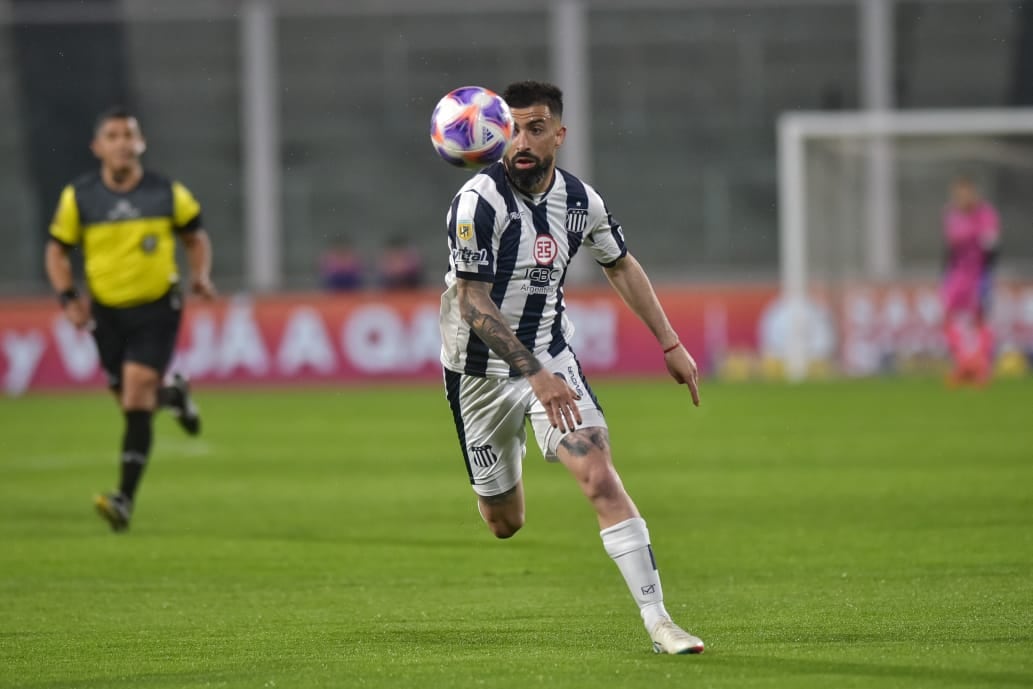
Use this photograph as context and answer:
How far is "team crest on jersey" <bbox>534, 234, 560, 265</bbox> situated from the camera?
699 cm

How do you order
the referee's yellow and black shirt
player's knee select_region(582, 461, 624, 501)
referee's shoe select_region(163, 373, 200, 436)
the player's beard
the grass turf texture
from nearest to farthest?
the grass turf texture → player's knee select_region(582, 461, 624, 501) → the player's beard → the referee's yellow and black shirt → referee's shoe select_region(163, 373, 200, 436)

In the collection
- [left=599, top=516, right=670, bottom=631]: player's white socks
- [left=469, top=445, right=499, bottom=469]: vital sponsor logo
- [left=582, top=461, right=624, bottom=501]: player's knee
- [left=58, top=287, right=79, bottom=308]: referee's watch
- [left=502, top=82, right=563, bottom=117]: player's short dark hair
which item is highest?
[left=502, top=82, right=563, bottom=117]: player's short dark hair

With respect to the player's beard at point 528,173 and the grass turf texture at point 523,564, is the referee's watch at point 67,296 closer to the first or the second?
the grass turf texture at point 523,564

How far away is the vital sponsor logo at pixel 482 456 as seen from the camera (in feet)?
24.7

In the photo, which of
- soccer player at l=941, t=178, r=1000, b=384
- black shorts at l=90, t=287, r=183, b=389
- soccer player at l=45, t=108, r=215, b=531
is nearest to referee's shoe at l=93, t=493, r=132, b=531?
soccer player at l=45, t=108, r=215, b=531

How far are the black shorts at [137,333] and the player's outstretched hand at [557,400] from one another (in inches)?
204

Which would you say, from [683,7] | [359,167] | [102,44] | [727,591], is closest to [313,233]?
[359,167]

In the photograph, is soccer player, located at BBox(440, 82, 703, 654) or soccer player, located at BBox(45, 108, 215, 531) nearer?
soccer player, located at BBox(440, 82, 703, 654)

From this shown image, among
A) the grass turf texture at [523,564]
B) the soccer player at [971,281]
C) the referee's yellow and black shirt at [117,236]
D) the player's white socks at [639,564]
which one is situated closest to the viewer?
the grass turf texture at [523,564]

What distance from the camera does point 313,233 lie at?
103 ft

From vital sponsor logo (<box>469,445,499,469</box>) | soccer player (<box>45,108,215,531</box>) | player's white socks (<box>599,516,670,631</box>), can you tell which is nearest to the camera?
player's white socks (<box>599,516,670,631</box>)

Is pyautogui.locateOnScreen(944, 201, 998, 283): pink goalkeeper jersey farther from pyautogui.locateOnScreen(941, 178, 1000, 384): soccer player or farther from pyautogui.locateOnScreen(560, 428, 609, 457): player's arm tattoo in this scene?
pyautogui.locateOnScreen(560, 428, 609, 457): player's arm tattoo

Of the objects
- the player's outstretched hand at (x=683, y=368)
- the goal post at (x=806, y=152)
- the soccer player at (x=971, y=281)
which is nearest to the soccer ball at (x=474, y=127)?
the player's outstretched hand at (x=683, y=368)

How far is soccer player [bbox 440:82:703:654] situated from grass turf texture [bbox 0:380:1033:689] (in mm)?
A: 496
